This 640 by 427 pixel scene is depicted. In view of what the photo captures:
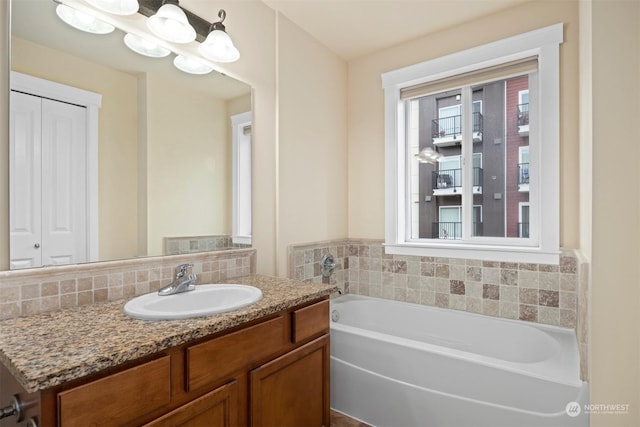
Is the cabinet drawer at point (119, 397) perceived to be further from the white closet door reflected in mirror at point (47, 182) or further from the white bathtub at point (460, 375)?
the white bathtub at point (460, 375)

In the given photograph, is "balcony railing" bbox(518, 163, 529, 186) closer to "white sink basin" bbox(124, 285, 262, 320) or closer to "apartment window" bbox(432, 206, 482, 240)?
"apartment window" bbox(432, 206, 482, 240)

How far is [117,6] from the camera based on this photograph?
1.41 meters

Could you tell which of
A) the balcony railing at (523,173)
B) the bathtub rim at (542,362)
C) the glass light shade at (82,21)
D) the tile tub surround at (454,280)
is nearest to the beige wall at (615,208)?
the bathtub rim at (542,362)

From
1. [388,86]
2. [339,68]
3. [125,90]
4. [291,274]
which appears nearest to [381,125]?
[388,86]

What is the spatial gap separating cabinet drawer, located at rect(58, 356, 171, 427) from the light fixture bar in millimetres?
1477

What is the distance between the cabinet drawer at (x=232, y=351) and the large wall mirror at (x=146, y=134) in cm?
65

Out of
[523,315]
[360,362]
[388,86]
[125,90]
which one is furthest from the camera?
[388,86]

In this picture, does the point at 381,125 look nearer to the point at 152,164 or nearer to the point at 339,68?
the point at 339,68

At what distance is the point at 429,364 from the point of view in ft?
5.84

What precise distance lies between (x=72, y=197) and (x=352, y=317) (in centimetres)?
210

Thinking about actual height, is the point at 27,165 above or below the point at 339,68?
below

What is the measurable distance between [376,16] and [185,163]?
1.62m

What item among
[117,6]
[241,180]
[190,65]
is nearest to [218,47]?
[190,65]

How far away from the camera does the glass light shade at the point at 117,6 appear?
1376 millimetres
